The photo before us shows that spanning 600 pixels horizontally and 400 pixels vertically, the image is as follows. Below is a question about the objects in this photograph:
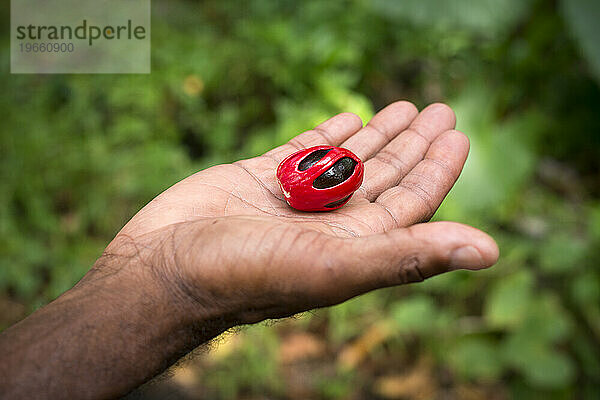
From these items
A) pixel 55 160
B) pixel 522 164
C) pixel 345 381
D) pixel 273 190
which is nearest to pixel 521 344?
pixel 345 381

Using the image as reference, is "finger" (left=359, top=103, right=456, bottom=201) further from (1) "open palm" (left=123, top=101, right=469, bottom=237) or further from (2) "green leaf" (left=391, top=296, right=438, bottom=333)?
(2) "green leaf" (left=391, top=296, right=438, bottom=333)

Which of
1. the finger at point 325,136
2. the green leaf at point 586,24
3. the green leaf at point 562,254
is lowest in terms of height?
the green leaf at point 562,254

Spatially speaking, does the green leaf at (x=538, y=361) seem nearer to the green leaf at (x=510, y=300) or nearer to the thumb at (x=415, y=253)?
the green leaf at (x=510, y=300)

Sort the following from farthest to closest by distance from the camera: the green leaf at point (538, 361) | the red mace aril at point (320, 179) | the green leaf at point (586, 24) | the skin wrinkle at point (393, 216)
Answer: the green leaf at point (586, 24), the green leaf at point (538, 361), the red mace aril at point (320, 179), the skin wrinkle at point (393, 216)

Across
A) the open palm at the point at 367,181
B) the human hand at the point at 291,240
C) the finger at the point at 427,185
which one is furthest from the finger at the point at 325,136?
the finger at the point at 427,185

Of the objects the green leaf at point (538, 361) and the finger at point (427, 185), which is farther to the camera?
the green leaf at point (538, 361)

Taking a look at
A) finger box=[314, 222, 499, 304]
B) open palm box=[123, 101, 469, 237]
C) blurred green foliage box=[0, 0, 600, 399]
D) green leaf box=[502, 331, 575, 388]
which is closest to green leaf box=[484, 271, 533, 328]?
blurred green foliage box=[0, 0, 600, 399]

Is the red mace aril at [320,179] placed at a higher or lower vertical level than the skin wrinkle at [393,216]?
higher

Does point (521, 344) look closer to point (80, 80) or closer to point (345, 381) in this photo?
point (345, 381)
